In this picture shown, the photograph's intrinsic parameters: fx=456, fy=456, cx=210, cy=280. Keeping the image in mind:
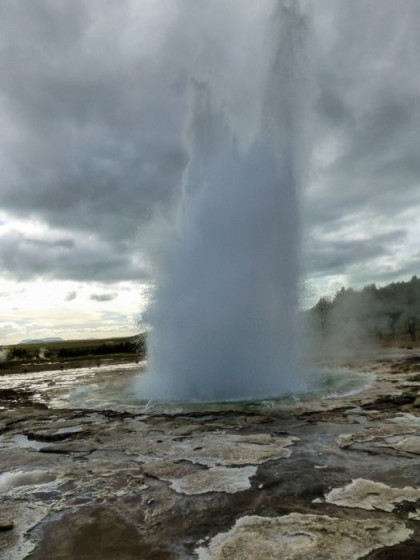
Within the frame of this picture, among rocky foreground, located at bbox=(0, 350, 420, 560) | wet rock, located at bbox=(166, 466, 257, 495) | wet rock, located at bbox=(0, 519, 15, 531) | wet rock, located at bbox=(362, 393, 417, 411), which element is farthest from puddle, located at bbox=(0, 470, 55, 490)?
wet rock, located at bbox=(362, 393, 417, 411)

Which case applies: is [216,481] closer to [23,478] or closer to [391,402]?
[23,478]

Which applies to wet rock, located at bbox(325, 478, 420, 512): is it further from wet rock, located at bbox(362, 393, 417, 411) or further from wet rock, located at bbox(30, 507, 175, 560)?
wet rock, located at bbox(362, 393, 417, 411)

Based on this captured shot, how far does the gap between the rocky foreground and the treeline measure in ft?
128

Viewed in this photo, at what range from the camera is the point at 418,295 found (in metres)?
56.5

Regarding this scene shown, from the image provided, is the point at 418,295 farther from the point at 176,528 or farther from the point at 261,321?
the point at 176,528

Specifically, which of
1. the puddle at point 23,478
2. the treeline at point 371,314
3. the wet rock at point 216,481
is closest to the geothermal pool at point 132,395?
the puddle at point 23,478

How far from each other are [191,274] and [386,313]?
4570 centimetres

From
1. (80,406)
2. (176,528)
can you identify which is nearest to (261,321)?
(80,406)

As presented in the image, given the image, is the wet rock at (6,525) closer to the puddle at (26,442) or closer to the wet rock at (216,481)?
the wet rock at (216,481)

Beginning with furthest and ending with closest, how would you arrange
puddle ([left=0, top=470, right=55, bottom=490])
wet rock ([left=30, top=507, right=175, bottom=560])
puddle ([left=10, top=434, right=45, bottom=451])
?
puddle ([left=10, top=434, right=45, bottom=451]), puddle ([left=0, top=470, right=55, bottom=490]), wet rock ([left=30, top=507, right=175, bottom=560])

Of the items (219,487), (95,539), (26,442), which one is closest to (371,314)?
(26,442)

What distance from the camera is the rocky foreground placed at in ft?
15.3

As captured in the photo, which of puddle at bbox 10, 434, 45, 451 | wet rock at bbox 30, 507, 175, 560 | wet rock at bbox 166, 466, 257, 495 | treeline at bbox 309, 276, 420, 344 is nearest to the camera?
wet rock at bbox 30, 507, 175, 560

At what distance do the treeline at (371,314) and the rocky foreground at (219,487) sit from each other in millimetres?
38915
